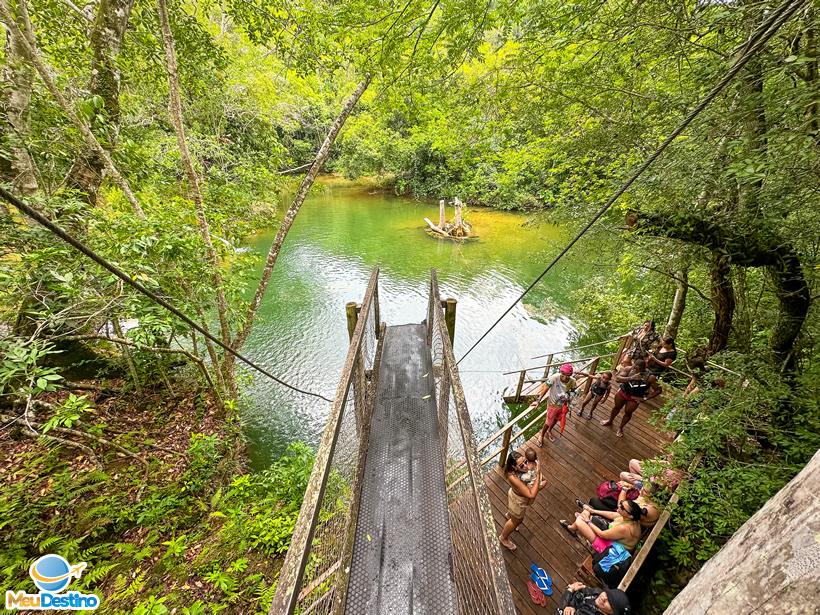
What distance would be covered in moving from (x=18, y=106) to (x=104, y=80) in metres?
0.93

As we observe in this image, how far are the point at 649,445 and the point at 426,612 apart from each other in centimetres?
415

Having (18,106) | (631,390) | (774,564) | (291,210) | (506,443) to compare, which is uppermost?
(18,106)

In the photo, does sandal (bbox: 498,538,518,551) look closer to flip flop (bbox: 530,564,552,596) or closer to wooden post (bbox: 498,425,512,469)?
flip flop (bbox: 530,564,552,596)

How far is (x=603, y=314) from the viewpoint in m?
8.20

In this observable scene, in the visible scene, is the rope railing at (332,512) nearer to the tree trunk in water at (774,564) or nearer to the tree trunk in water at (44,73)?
the tree trunk in water at (774,564)

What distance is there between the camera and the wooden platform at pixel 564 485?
3.15m

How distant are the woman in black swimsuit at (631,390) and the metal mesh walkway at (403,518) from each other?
2933 millimetres

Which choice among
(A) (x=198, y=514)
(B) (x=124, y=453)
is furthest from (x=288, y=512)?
(B) (x=124, y=453)

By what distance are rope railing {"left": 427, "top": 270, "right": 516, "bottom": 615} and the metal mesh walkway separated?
0.07 meters

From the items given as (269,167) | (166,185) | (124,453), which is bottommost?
(124,453)

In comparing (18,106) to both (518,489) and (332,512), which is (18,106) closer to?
(332,512)

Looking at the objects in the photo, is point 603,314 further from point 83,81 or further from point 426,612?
point 83,81

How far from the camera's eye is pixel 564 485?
3.91m

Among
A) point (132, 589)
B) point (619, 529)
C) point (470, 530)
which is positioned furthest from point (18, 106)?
point (619, 529)
